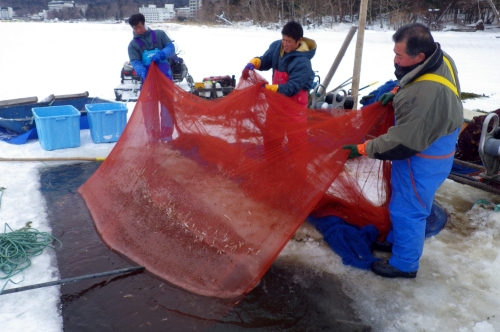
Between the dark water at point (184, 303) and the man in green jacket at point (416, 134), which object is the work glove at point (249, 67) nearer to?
the man in green jacket at point (416, 134)

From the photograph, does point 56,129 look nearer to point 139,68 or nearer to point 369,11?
point 139,68

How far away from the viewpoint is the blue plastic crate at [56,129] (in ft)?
16.6

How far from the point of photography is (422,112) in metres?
2.48

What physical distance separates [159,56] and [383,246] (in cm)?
304

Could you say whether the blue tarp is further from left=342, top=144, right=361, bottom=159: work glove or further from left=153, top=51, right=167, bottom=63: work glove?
left=153, top=51, right=167, bottom=63: work glove

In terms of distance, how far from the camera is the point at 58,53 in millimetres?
16859

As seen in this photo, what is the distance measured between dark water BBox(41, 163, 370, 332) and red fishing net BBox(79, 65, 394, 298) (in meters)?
0.12

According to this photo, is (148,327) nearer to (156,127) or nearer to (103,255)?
(103,255)

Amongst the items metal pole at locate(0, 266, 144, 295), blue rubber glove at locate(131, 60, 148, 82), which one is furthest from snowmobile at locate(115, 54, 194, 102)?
metal pole at locate(0, 266, 144, 295)

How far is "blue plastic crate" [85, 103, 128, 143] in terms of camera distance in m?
5.36

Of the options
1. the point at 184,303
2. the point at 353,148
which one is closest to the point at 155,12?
the point at 353,148

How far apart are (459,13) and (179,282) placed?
3786 cm

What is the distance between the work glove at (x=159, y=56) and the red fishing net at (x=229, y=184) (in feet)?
2.69

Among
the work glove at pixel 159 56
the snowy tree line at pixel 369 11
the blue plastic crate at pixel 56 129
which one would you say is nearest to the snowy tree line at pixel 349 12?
the snowy tree line at pixel 369 11
